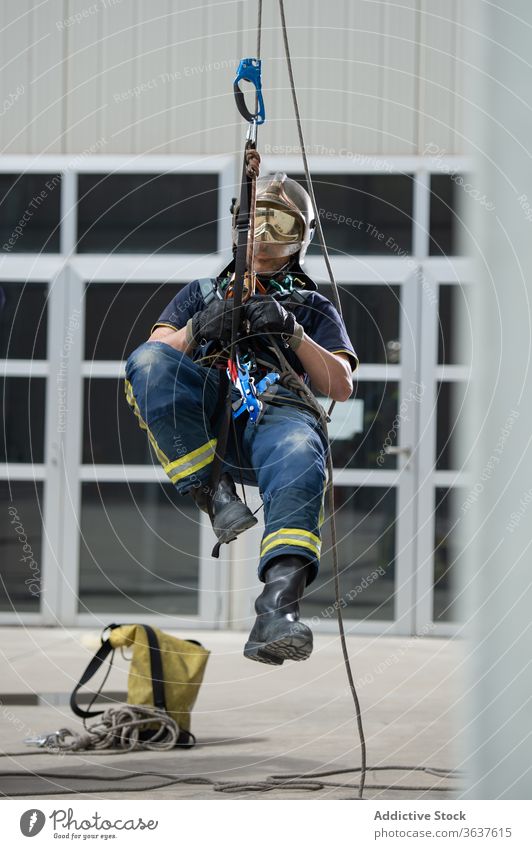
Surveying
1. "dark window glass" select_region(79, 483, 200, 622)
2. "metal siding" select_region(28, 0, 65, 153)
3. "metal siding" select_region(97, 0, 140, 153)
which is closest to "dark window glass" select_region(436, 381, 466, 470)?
"dark window glass" select_region(79, 483, 200, 622)

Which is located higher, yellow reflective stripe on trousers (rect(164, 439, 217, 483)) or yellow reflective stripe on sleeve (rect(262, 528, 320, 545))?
yellow reflective stripe on trousers (rect(164, 439, 217, 483))

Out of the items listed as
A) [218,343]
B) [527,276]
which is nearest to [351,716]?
[218,343]

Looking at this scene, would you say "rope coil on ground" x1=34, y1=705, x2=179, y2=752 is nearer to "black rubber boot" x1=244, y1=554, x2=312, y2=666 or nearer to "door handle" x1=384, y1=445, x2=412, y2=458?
"black rubber boot" x1=244, y1=554, x2=312, y2=666

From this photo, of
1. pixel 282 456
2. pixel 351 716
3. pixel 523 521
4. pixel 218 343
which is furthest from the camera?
pixel 351 716

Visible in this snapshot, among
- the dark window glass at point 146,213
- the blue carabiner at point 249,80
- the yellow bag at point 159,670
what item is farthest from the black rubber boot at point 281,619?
the dark window glass at point 146,213

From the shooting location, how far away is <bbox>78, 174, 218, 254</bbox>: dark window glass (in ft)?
22.7

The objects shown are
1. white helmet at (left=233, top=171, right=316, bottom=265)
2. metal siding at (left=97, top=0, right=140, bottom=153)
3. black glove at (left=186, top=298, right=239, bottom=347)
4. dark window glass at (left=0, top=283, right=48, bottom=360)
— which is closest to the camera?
black glove at (left=186, top=298, right=239, bottom=347)

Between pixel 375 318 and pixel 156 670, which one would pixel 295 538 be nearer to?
pixel 156 670

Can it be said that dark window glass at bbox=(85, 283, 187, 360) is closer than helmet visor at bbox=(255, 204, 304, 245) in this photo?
No

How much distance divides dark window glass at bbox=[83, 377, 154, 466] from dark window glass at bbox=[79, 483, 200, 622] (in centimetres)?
17

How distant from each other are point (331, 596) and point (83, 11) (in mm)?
3455

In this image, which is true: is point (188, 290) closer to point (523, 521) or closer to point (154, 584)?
point (523, 521)
